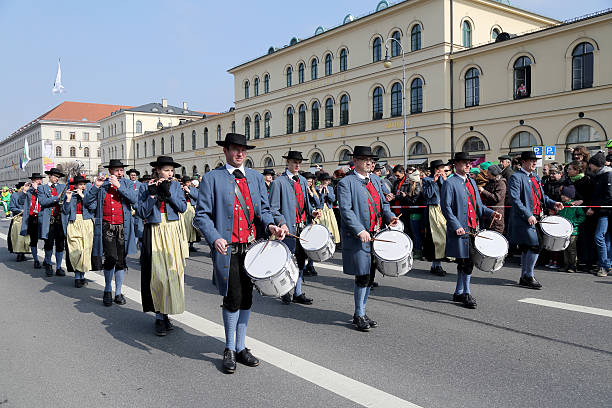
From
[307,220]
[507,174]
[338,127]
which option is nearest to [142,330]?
[307,220]

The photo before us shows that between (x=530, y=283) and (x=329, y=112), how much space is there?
3611 centimetres

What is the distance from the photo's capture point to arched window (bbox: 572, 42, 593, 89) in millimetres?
26812

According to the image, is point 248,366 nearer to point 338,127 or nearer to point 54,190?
point 54,190

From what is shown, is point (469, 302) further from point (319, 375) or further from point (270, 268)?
point (270, 268)

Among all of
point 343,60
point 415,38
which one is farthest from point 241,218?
point 343,60

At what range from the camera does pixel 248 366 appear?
4.73 m

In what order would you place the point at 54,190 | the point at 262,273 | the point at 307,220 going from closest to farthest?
1. the point at 262,273
2. the point at 307,220
3. the point at 54,190

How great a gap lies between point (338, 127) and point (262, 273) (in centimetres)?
3736

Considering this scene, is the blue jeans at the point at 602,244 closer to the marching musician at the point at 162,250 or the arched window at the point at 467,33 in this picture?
the marching musician at the point at 162,250

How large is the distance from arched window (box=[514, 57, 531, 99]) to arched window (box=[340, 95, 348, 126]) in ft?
46.3

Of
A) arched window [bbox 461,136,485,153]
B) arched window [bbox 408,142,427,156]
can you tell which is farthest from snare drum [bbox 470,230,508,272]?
arched window [bbox 408,142,427,156]

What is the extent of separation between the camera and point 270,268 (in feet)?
15.3

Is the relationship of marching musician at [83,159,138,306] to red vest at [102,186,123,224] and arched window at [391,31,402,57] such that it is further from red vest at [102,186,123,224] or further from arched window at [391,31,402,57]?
arched window at [391,31,402,57]

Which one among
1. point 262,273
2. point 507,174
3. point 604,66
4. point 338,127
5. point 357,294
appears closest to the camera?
point 262,273
